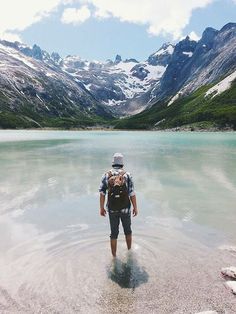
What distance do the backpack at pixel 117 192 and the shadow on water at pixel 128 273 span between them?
6.41 ft

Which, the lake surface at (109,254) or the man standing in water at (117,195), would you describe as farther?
the man standing in water at (117,195)

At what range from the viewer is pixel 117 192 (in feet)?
45.5

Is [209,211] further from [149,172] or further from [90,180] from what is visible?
[149,172]

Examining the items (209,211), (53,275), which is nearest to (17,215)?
(53,275)

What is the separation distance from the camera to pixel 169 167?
146 feet

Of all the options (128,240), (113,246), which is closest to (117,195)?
(113,246)

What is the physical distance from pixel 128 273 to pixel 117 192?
108 inches

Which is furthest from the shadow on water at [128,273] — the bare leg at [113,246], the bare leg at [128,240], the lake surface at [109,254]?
the bare leg at [128,240]

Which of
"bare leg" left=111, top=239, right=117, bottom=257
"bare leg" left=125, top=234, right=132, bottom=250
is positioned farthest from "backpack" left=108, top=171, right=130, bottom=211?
"bare leg" left=125, top=234, right=132, bottom=250

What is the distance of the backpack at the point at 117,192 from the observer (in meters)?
13.8

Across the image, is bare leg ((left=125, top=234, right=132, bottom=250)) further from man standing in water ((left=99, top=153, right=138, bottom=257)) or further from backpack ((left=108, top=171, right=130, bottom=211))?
backpack ((left=108, top=171, right=130, bottom=211))

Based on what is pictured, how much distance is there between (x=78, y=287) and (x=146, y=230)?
22.1 ft

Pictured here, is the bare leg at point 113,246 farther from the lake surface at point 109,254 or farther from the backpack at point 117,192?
the backpack at point 117,192

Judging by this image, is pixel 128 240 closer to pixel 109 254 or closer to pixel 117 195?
pixel 109 254
